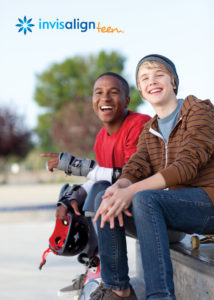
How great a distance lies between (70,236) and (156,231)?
1.05 metres

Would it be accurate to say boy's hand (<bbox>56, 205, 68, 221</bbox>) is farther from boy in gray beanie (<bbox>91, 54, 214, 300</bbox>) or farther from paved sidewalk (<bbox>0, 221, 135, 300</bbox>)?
paved sidewalk (<bbox>0, 221, 135, 300</bbox>)

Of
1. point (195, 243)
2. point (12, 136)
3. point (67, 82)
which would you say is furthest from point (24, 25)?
point (67, 82)

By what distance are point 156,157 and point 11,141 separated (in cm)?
3429

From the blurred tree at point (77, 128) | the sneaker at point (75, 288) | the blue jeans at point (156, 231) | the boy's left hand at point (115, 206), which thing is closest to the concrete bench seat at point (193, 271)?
the blue jeans at point (156, 231)

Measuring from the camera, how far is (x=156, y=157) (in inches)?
88.4

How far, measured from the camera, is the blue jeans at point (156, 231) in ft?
5.75

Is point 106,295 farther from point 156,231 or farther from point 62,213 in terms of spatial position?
point 62,213

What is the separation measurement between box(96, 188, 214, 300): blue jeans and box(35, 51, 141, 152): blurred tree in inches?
1236

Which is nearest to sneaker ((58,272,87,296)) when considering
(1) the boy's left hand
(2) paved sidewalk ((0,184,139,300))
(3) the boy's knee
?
(2) paved sidewalk ((0,184,139,300))

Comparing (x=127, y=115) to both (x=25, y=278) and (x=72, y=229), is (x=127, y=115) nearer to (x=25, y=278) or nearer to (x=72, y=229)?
(x=72, y=229)

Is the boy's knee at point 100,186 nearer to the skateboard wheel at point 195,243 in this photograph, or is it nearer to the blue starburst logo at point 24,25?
the skateboard wheel at point 195,243

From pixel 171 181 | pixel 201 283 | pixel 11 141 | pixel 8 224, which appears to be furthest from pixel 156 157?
pixel 11 141

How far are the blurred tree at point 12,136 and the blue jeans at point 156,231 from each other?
1350 inches

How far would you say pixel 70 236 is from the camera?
2717 mm
